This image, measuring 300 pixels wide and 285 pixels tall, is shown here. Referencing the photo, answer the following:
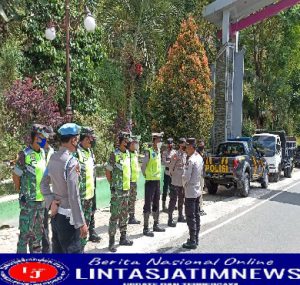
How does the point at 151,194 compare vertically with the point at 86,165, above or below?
below

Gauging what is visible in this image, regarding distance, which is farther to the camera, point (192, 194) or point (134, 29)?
point (134, 29)

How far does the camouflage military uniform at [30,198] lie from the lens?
21.4 ft

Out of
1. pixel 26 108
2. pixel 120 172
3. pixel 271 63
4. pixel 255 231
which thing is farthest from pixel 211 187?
pixel 271 63

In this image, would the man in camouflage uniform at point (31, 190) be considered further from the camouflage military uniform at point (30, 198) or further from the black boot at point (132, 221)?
the black boot at point (132, 221)

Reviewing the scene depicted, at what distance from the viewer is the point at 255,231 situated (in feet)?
31.7

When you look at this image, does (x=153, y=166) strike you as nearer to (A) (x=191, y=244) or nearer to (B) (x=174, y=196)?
(B) (x=174, y=196)

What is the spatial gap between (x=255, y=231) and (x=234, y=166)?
509 cm

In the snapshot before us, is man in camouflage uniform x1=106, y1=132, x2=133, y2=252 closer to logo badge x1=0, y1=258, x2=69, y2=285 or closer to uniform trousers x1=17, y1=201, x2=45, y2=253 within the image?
uniform trousers x1=17, y1=201, x2=45, y2=253

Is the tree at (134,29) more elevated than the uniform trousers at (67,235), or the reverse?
the tree at (134,29)

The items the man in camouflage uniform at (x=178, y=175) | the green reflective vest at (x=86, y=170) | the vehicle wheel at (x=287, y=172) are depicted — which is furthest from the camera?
the vehicle wheel at (x=287, y=172)

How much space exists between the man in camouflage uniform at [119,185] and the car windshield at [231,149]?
8512 mm

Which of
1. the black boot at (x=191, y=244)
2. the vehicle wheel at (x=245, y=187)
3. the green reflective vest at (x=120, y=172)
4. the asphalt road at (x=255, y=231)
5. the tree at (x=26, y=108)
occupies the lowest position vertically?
the asphalt road at (x=255, y=231)

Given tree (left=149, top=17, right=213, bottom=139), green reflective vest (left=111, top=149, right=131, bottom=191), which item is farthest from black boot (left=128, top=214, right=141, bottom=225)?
tree (left=149, top=17, right=213, bottom=139)

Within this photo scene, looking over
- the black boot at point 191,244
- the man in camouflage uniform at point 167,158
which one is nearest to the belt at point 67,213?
the black boot at point 191,244
